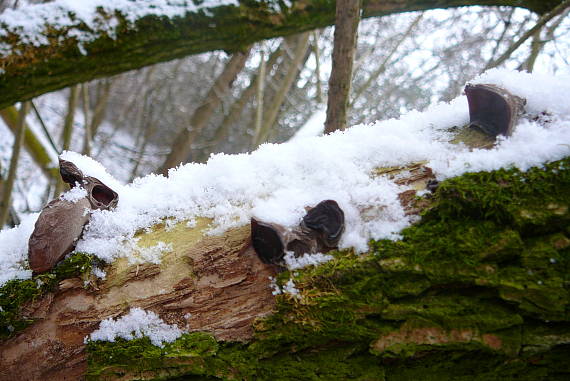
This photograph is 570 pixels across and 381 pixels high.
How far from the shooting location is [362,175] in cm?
104

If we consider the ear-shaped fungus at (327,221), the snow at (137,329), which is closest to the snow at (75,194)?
the snow at (137,329)

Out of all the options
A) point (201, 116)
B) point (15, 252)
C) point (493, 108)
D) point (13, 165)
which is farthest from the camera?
point (201, 116)

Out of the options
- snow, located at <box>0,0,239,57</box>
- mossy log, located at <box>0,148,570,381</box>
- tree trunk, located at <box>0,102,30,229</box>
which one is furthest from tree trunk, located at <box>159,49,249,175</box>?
mossy log, located at <box>0,148,570,381</box>

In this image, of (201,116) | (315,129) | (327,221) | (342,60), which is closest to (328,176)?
(327,221)

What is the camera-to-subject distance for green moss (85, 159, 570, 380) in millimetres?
854

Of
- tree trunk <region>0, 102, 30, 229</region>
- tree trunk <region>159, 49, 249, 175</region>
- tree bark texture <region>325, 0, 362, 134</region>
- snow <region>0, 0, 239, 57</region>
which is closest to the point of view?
tree bark texture <region>325, 0, 362, 134</region>

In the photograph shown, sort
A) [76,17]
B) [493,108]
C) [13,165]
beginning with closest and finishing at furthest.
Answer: [493,108], [76,17], [13,165]

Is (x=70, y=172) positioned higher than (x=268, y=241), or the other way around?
(x=70, y=172)

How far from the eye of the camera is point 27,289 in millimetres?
1005

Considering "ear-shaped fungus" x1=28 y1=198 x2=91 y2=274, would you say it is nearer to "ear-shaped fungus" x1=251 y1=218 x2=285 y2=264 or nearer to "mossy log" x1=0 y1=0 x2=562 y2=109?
"ear-shaped fungus" x1=251 y1=218 x2=285 y2=264

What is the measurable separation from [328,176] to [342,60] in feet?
3.89

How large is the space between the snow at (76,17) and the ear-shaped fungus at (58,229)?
56.9 inches

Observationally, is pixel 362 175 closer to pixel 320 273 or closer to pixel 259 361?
pixel 320 273

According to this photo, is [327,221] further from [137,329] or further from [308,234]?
[137,329]
